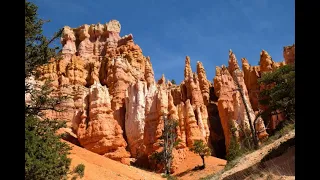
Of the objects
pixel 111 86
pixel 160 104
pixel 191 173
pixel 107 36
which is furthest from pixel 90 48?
pixel 191 173

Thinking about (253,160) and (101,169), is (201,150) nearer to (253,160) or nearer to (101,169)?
(101,169)

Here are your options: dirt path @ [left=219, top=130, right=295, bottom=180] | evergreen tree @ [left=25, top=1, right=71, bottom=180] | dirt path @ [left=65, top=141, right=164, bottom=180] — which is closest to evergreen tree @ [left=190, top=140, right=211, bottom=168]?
dirt path @ [left=65, top=141, right=164, bottom=180]

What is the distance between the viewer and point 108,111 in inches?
1962

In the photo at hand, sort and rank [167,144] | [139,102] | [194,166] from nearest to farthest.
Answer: [194,166]
[167,144]
[139,102]

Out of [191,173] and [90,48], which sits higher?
[90,48]

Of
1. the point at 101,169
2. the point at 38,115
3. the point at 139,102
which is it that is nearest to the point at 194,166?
the point at 139,102

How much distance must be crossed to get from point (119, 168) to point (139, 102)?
1613cm

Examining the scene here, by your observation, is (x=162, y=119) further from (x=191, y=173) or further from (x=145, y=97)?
(x=191, y=173)

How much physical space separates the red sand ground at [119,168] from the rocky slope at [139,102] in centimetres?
210

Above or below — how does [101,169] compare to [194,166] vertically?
above

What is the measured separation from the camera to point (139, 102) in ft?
169

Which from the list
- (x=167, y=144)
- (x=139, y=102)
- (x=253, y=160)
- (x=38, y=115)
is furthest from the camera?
(x=139, y=102)
